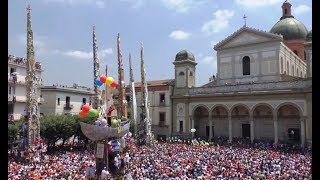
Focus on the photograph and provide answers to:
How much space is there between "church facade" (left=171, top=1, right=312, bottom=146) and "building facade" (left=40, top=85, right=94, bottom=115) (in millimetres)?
13768

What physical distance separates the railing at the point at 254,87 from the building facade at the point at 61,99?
52.1ft

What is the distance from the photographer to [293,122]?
30.7 meters

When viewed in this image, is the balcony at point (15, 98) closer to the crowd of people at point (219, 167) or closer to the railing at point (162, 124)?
the railing at point (162, 124)

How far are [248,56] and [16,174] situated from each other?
81.8 feet

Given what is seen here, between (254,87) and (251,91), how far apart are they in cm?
50

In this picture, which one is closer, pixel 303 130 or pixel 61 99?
pixel 303 130

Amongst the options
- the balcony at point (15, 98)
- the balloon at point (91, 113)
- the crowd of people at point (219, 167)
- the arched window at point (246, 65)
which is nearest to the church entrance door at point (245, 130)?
the arched window at point (246, 65)

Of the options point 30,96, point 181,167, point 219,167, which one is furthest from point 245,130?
point 30,96

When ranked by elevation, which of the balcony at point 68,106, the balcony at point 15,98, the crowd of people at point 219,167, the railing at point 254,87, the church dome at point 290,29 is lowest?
the crowd of people at point 219,167

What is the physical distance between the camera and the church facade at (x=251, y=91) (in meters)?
29.7

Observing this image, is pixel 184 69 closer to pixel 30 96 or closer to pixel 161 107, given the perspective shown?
pixel 161 107

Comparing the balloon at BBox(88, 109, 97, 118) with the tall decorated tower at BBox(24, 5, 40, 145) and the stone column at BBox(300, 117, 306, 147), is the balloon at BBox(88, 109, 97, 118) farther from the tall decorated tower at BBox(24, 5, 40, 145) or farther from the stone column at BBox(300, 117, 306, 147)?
the stone column at BBox(300, 117, 306, 147)

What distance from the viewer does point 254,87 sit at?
3175cm
